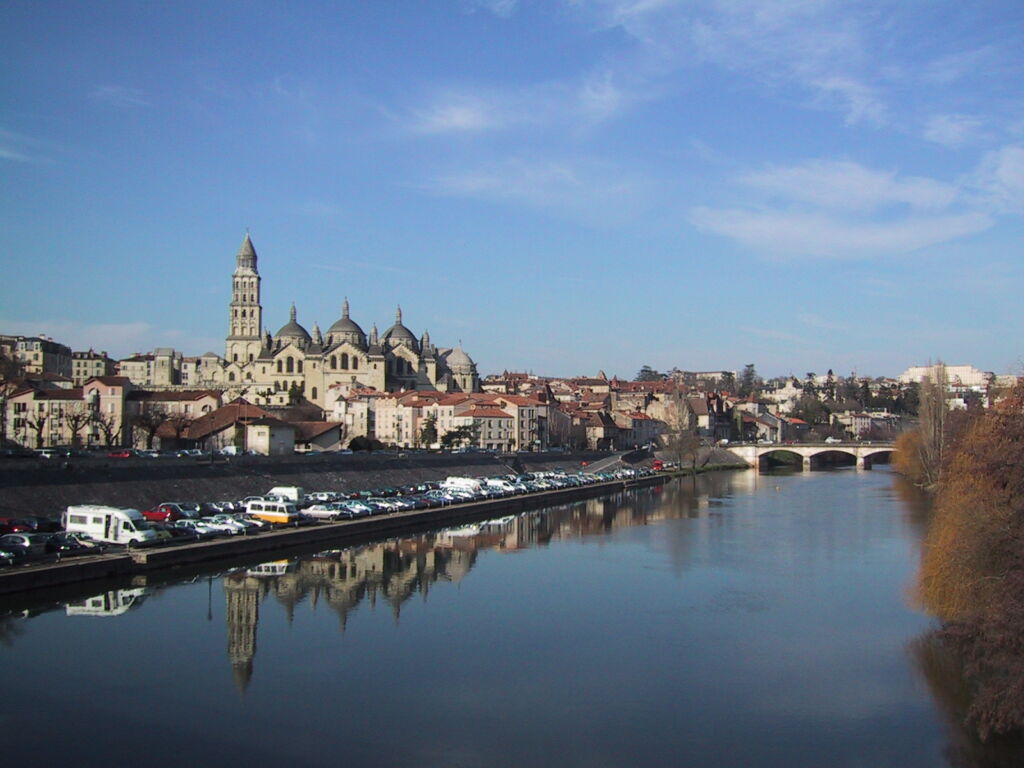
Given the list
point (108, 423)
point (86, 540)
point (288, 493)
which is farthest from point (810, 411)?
point (86, 540)

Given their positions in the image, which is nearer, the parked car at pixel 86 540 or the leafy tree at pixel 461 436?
the parked car at pixel 86 540

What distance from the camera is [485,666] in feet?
56.6

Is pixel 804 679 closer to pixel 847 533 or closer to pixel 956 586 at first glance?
pixel 956 586

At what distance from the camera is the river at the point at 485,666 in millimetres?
13406

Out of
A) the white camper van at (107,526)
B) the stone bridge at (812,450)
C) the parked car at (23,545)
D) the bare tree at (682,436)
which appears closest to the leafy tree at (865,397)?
the stone bridge at (812,450)

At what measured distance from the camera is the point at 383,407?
7144 centimetres

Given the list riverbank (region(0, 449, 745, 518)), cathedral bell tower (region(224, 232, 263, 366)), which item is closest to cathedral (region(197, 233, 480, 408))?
cathedral bell tower (region(224, 232, 263, 366))

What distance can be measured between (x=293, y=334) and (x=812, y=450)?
139 ft

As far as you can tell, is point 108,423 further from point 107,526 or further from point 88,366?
point 88,366

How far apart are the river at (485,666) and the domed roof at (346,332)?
5942cm

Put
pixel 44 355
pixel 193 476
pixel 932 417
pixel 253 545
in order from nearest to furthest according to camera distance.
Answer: pixel 253 545 < pixel 193 476 < pixel 932 417 < pixel 44 355

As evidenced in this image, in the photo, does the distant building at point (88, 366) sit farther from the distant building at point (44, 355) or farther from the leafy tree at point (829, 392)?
the leafy tree at point (829, 392)

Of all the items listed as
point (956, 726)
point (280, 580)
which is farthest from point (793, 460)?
point (956, 726)

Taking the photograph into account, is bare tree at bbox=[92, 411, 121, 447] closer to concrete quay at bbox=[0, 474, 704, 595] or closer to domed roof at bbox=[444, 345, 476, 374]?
concrete quay at bbox=[0, 474, 704, 595]
